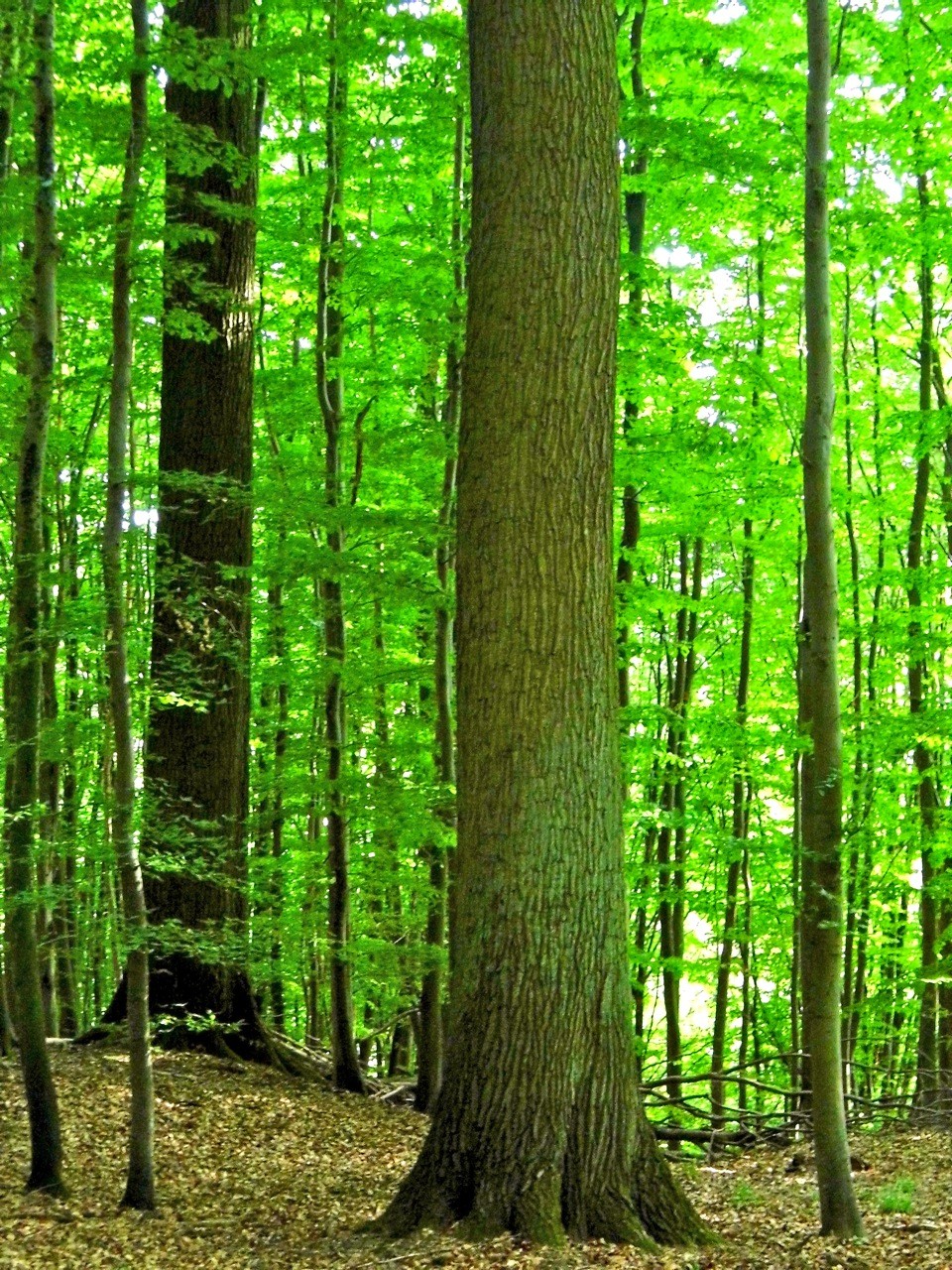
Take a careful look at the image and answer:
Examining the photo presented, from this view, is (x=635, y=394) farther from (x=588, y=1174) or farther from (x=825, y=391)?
(x=588, y=1174)

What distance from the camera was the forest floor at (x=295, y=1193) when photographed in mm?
5566

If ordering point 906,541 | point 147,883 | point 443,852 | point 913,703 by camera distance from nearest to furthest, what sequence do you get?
point 147,883 < point 443,852 < point 913,703 < point 906,541

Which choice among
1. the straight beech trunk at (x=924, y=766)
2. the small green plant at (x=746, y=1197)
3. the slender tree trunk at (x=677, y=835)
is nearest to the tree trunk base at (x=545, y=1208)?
the small green plant at (x=746, y=1197)

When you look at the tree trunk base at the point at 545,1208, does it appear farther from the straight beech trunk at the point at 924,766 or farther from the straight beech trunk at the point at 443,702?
the straight beech trunk at the point at 924,766

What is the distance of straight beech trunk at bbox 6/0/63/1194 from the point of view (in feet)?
20.5

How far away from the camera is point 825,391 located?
21.4 ft

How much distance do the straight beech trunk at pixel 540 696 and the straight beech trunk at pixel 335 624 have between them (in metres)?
3.99

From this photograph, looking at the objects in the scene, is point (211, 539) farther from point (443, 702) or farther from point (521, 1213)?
point (521, 1213)

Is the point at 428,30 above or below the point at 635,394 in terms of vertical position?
above

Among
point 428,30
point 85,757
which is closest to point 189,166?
point 428,30

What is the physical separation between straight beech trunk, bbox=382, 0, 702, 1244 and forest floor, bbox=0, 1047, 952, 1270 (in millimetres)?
342

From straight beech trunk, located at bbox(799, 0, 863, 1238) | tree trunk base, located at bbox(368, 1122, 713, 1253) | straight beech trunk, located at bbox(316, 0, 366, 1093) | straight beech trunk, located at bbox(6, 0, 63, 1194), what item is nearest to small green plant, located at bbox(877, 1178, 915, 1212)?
straight beech trunk, located at bbox(799, 0, 863, 1238)

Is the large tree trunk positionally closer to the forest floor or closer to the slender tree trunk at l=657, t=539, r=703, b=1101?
the forest floor

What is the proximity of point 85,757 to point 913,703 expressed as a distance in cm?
929
